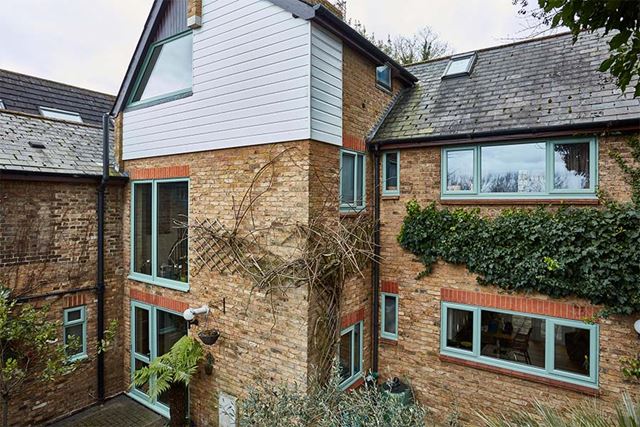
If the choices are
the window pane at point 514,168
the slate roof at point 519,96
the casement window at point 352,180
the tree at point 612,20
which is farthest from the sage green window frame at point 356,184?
the tree at point 612,20

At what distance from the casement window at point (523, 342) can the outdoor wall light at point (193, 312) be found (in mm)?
4556

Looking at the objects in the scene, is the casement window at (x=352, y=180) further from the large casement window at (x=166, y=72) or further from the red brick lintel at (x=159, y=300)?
the red brick lintel at (x=159, y=300)

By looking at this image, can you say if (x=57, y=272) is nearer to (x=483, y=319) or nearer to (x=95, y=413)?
(x=95, y=413)

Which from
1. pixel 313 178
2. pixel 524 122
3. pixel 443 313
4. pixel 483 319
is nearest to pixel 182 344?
pixel 313 178

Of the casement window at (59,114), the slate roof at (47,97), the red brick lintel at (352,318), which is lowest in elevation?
the red brick lintel at (352,318)

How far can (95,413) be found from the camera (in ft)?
26.3

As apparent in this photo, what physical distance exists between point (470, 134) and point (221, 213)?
15.8 feet

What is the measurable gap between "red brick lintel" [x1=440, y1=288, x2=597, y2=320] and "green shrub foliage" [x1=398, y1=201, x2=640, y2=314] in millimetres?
193

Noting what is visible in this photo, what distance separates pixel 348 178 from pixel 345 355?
3.44 m

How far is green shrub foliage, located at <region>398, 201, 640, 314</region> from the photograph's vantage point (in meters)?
5.34

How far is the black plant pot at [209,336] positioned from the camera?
6.72 meters

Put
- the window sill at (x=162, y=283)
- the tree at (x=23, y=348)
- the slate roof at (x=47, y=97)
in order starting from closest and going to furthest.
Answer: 1. the tree at (x=23, y=348)
2. the window sill at (x=162, y=283)
3. the slate roof at (x=47, y=97)

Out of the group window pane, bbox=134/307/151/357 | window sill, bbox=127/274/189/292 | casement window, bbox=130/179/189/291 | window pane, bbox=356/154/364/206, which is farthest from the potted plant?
window pane, bbox=356/154/364/206

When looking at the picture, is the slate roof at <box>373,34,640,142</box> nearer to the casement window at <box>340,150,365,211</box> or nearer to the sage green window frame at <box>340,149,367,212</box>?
the sage green window frame at <box>340,149,367,212</box>
